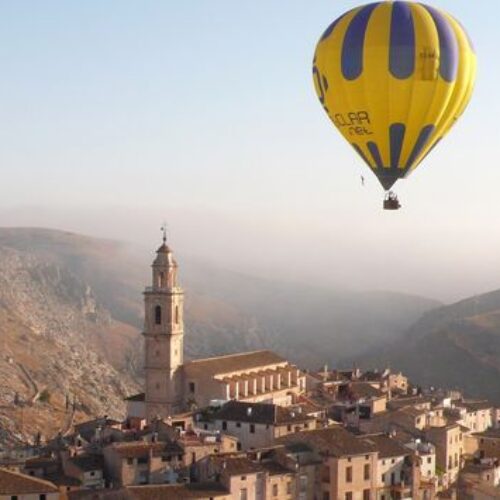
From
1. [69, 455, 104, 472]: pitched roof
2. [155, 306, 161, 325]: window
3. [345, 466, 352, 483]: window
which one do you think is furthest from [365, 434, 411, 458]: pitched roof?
[155, 306, 161, 325]: window

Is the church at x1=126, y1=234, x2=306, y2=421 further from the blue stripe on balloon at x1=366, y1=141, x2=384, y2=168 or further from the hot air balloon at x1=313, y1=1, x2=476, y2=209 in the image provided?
the hot air balloon at x1=313, y1=1, x2=476, y2=209

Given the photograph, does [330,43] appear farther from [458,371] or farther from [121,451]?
[458,371]

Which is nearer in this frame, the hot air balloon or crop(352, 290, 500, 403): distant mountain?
the hot air balloon

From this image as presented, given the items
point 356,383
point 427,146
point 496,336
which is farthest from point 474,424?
point 496,336

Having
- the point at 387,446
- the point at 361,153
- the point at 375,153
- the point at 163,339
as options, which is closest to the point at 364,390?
the point at 163,339

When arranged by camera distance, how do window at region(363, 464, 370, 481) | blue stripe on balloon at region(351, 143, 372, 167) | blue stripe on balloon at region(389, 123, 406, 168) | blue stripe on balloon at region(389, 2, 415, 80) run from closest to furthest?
blue stripe on balloon at region(389, 2, 415, 80) < blue stripe on balloon at region(389, 123, 406, 168) < blue stripe on balloon at region(351, 143, 372, 167) < window at region(363, 464, 370, 481)

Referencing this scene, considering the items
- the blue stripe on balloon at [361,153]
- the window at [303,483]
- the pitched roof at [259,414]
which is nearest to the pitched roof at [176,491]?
the window at [303,483]

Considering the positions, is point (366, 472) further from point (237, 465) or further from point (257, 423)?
point (257, 423)
